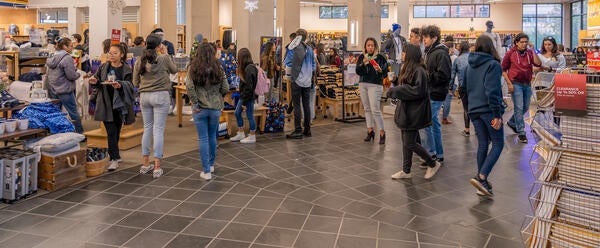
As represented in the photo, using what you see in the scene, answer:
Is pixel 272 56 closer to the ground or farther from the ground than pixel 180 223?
farther from the ground

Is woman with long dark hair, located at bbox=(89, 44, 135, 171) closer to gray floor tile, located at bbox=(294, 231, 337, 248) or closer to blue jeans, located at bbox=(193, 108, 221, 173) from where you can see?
blue jeans, located at bbox=(193, 108, 221, 173)

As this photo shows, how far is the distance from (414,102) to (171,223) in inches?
103

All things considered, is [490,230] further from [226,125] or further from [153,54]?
[226,125]

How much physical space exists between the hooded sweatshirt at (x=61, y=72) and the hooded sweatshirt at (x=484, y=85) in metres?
5.07

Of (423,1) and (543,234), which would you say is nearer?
(543,234)

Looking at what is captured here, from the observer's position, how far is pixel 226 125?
24.8ft

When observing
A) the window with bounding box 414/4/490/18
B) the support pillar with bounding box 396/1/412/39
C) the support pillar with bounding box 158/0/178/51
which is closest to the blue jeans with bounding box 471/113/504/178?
the support pillar with bounding box 396/1/412/39

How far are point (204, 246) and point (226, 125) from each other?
4.22 metres

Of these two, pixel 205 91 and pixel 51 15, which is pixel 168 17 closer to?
pixel 51 15

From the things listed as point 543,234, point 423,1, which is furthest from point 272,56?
point 423,1

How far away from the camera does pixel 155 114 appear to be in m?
5.27

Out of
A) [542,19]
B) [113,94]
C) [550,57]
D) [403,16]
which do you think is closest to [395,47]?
[403,16]

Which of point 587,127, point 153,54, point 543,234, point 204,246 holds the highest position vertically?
point 153,54

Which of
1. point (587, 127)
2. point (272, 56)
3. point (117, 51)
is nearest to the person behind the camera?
point (587, 127)
